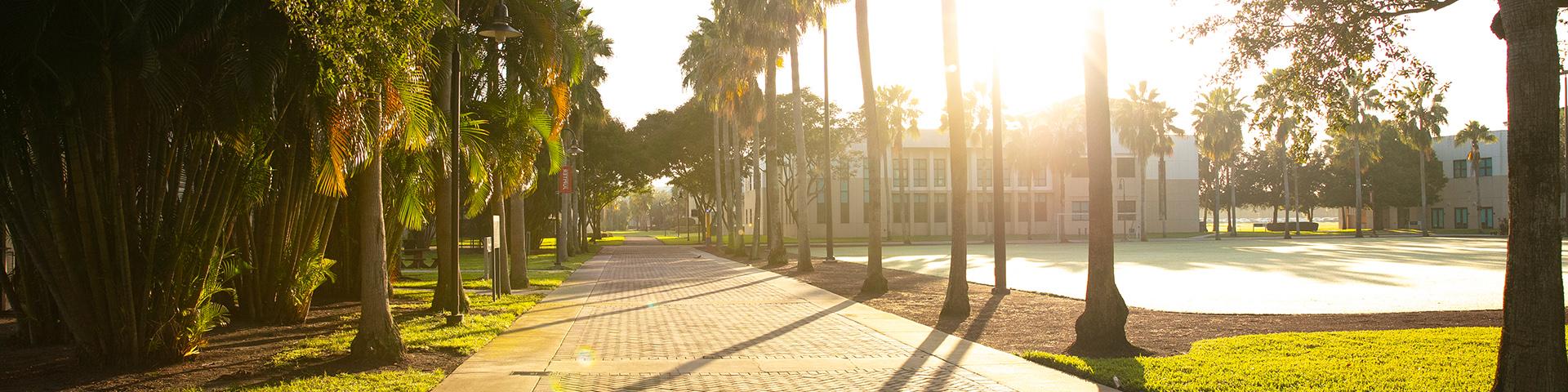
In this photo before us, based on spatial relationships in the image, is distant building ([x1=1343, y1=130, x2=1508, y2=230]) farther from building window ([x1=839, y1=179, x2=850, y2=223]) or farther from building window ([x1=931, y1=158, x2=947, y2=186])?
building window ([x1=839, y1=179, x2=850, y2=223])

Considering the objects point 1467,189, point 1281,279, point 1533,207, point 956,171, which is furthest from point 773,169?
point 1467,189

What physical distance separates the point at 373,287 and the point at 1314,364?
9.09m

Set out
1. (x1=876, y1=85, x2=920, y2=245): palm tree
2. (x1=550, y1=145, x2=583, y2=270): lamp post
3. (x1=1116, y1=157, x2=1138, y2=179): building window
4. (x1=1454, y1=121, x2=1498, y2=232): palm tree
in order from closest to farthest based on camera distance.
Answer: (x1=550, y1=145, x2=583, y2=270): lamp post, (x1=876, y1=85, x2=920, y2=245): palm tree, (x1=1454, y1=121, x2=1498, y2=232): palm tree, (x1=1116, y1=157, x2=1138, y2=179): building window

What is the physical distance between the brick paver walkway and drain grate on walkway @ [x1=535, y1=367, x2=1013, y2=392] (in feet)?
0.04

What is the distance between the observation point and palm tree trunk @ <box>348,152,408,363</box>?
389 inches

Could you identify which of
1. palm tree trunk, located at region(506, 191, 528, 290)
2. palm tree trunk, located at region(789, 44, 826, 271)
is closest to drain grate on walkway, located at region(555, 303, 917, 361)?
palm tree trunk, located at region(506, 191, 528, 290)

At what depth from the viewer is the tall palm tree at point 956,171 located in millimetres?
14867

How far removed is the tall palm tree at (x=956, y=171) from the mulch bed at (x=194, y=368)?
744 cm

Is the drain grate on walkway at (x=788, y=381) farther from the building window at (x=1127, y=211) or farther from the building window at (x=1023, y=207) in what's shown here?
the building window at (x=1127, y=211)

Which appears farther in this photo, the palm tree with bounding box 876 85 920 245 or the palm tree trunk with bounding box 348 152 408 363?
the palm tree with bounding box 876 85 920 245

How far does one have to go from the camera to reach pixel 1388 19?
35.8 feet

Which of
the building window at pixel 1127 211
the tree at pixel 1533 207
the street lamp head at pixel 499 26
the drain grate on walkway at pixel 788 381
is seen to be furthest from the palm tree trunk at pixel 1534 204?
the building window at pixel 1127 211

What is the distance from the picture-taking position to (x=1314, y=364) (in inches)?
356

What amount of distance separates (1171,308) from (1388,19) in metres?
5.85
